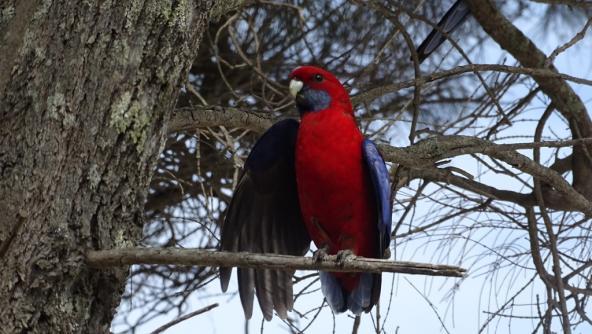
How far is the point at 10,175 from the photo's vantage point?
1.66 metres

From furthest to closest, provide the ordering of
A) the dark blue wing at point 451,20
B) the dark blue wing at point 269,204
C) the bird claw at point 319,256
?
the dark blue wing at point 451,20
the dark blue wing at point 269,204
the bird claw at point 319,256

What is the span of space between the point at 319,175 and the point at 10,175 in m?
1.09

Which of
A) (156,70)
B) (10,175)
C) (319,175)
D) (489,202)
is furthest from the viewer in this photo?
(489,202)

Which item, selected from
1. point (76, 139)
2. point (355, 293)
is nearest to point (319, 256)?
point (76, 139)

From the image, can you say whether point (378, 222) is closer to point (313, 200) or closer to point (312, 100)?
point (313, 200)

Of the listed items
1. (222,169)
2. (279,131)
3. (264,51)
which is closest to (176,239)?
(222,169)

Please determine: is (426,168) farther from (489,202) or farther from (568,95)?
(568,95)

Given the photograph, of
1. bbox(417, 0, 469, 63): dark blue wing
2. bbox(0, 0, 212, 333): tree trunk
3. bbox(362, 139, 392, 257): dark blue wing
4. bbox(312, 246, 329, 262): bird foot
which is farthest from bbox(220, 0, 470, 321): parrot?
bbox(0, 0, 212, 333): tree trunk

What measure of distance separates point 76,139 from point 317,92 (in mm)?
1150

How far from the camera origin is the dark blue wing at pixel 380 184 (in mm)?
2531

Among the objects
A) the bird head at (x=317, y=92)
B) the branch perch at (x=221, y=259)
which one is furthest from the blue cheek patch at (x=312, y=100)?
the branch perch at (x=221, y=259)

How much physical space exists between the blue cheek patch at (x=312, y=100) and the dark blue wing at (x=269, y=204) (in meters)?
0.06

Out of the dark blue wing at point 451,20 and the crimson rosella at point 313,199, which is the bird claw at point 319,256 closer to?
the crimson rosella at point 313,199

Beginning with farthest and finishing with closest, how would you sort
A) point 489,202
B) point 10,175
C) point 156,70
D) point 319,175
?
point 489,202 < point 319,175 < point 156,70 < point 10,175
